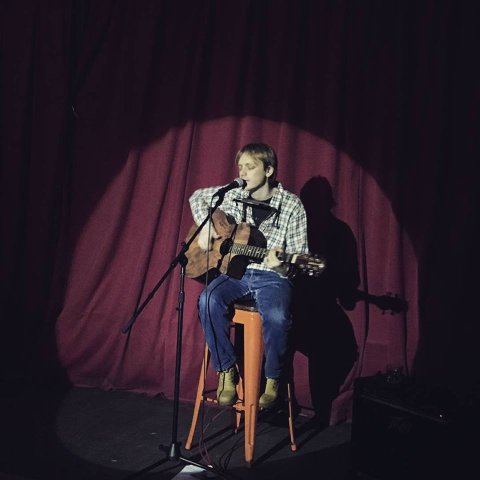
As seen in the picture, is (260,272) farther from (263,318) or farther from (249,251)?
(263,318)

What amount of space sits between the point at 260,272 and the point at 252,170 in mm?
569

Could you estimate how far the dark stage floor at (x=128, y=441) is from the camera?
2416 mm

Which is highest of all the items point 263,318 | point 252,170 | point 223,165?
point 223,165

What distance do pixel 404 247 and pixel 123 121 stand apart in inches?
81.7

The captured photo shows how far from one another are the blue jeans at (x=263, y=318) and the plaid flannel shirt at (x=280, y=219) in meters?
0.20

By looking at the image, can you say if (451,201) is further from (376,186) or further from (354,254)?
(354,254)

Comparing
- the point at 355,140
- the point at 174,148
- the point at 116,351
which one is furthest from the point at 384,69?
the point at 116,351

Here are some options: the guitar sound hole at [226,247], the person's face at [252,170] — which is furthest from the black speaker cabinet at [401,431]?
the person's face at [252,170]

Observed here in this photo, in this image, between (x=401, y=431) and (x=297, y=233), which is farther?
(x=297, y=233)

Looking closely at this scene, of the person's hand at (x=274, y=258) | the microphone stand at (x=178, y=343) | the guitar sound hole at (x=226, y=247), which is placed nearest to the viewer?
the microphone stand at (x=178, y=343)

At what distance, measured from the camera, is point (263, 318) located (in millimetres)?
2543

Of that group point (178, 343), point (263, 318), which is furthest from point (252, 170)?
point (178, 343)

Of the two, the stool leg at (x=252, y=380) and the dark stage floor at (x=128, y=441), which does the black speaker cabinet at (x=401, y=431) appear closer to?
the dark stage floor at (x=128, y=441)

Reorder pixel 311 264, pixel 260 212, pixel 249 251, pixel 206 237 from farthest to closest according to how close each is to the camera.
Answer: pixel 260 212 < pixel 206 237 < pixel 249 251 < pixel 311 264
